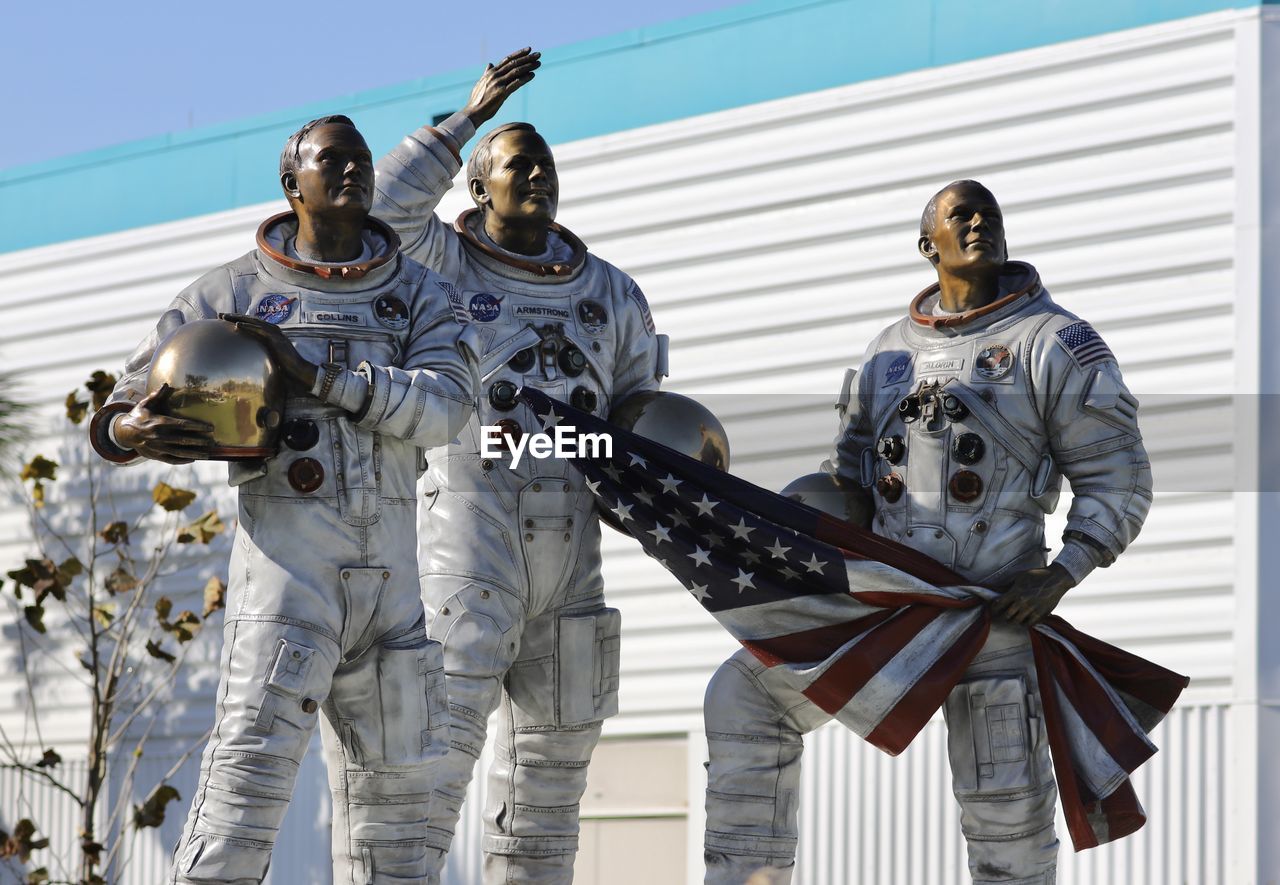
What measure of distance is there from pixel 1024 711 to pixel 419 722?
1728mm

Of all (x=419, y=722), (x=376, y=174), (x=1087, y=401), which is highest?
(x=376, y=174)

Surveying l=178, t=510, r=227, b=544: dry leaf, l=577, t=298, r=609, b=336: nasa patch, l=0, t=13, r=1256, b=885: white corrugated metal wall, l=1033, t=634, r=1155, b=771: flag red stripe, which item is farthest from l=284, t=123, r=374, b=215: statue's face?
l=178, t=510, r=227, b=544: dry leaf

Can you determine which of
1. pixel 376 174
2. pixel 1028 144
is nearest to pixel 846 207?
pixel 1028 144

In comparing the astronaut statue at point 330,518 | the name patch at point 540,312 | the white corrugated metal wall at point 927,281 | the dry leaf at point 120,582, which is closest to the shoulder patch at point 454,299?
the astronaut statue at point 330,518

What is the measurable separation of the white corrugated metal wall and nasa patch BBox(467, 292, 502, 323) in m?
5.12

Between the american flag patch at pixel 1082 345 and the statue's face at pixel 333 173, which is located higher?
the statue's face at pixel 333 173

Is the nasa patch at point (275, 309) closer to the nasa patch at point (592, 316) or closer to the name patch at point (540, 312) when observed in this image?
the name patch at point (540, 312)

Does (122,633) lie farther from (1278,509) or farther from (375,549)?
(375,549)

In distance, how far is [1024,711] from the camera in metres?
6.14

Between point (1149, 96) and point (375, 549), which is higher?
point (1149, 96)

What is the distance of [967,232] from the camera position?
6.39 meters

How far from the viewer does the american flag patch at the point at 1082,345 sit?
6.28m

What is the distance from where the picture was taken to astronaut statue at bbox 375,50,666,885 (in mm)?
6391

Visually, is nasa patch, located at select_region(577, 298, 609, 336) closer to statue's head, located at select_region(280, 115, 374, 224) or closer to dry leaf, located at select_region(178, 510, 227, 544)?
statue's head, located at select_region(280, 115, 374, 224)
